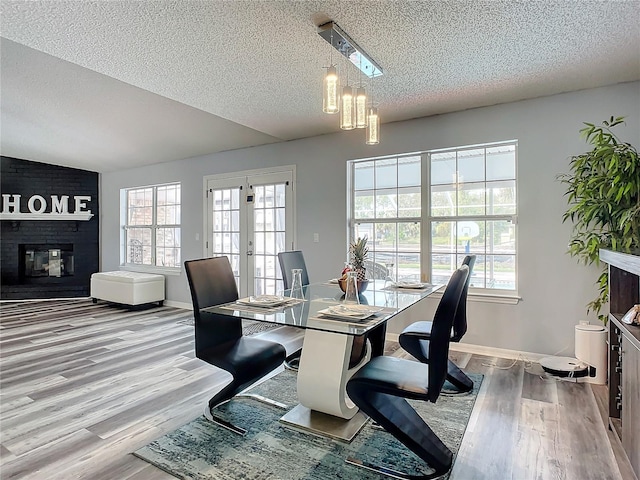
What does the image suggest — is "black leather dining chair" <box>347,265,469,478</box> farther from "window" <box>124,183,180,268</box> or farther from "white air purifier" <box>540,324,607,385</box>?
"window" <box>124,183,180,268</box>

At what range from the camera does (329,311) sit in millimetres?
2006

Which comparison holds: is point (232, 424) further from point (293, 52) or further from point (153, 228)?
point (153, 228)

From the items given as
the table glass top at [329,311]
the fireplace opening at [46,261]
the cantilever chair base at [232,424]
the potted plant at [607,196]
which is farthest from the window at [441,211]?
the fireplace opening at [46,261]

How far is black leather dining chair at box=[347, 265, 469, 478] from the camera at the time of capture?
1705 millimetres

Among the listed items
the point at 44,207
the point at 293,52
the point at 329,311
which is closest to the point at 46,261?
the point at 44,207

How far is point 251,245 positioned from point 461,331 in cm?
340

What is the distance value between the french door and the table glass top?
2485 mm

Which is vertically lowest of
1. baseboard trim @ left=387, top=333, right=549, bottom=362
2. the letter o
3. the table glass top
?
baseboard trim @ left=387, top=333, right=549, bottom=362

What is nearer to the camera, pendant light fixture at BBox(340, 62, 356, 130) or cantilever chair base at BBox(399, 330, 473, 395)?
pendant light fixture at BBox(340, 62, 356, 130)

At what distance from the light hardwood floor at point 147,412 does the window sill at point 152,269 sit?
208 cm

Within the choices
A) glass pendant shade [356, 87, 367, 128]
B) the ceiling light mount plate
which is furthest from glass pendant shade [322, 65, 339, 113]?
the ceiling light mount plate

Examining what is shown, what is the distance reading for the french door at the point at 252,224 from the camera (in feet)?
16.8

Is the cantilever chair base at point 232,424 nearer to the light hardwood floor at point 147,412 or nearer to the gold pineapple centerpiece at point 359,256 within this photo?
the light hardwood floor at point 147,412

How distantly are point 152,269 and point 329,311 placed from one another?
5.43 meters
